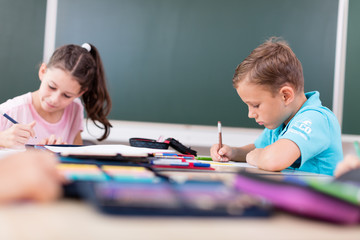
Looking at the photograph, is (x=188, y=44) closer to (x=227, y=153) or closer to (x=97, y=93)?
(x=97, y=93)

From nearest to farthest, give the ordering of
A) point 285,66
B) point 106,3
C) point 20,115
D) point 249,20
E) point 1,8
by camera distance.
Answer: point 285,66 → point 20,115 → point 1,8 → point 106,3 → point 249,20

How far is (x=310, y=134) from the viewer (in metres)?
1.15

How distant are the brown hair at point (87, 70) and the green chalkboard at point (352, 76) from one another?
1.94 m

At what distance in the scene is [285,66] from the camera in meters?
1.39

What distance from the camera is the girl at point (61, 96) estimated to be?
5.81 ft

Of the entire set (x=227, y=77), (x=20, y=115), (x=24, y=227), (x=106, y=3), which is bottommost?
(x=24, y=227)

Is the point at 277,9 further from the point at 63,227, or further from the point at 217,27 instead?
the point at 63,227

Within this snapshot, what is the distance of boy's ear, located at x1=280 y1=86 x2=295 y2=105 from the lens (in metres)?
1.36

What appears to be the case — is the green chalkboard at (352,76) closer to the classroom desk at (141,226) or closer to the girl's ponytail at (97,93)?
the girl's ponytail at (97,93)

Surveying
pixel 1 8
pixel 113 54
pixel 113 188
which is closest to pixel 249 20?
pixel 113 54

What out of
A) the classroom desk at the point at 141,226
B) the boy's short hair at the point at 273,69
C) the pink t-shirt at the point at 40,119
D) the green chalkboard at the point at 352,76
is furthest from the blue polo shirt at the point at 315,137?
the green chalkboard at the point at 352,76

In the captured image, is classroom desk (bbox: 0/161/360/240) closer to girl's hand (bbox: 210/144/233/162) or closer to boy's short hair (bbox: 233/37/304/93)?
girl's hand (bbox: 210/144/233/162)

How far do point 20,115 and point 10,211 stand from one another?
64.4 inches

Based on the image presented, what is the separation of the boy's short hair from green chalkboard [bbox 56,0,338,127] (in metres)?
1.22
